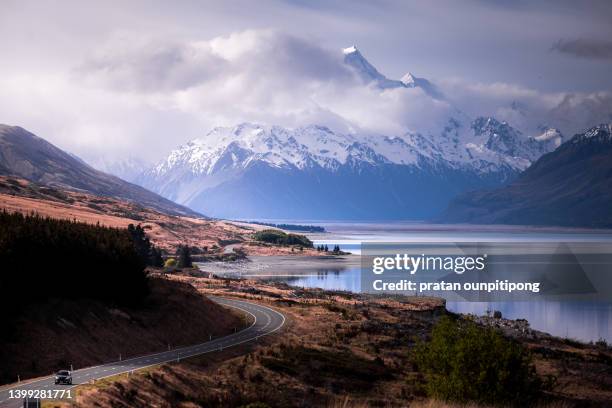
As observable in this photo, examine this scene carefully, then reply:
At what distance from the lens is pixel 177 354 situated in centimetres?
5772

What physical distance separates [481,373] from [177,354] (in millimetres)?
20316

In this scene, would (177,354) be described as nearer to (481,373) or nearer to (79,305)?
(79,305)

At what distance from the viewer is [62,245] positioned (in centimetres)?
6234

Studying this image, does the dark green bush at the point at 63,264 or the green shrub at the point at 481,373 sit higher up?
the dark green bush at the point at 63,264

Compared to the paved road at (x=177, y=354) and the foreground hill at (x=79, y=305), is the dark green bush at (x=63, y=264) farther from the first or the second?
the paved road at (x=177, y=354)

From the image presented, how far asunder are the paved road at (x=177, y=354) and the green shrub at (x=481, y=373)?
16.4 m

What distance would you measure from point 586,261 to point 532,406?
147 m

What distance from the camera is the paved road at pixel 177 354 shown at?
1677 inches

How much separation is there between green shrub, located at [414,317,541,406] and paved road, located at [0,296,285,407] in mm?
16448

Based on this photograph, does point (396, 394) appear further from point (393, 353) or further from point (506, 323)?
point (506, 323)

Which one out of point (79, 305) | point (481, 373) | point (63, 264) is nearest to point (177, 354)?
point (79, 305)

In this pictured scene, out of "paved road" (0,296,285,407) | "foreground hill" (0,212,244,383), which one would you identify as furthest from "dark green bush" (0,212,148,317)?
"paved road" (0,296,285,407)

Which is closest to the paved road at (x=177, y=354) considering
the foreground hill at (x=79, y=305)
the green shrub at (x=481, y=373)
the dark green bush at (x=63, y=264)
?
the foreground hill at (x=79, y=305)

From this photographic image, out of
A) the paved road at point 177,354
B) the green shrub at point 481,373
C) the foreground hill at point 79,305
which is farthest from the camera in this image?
the foreground hill at point 79,305
